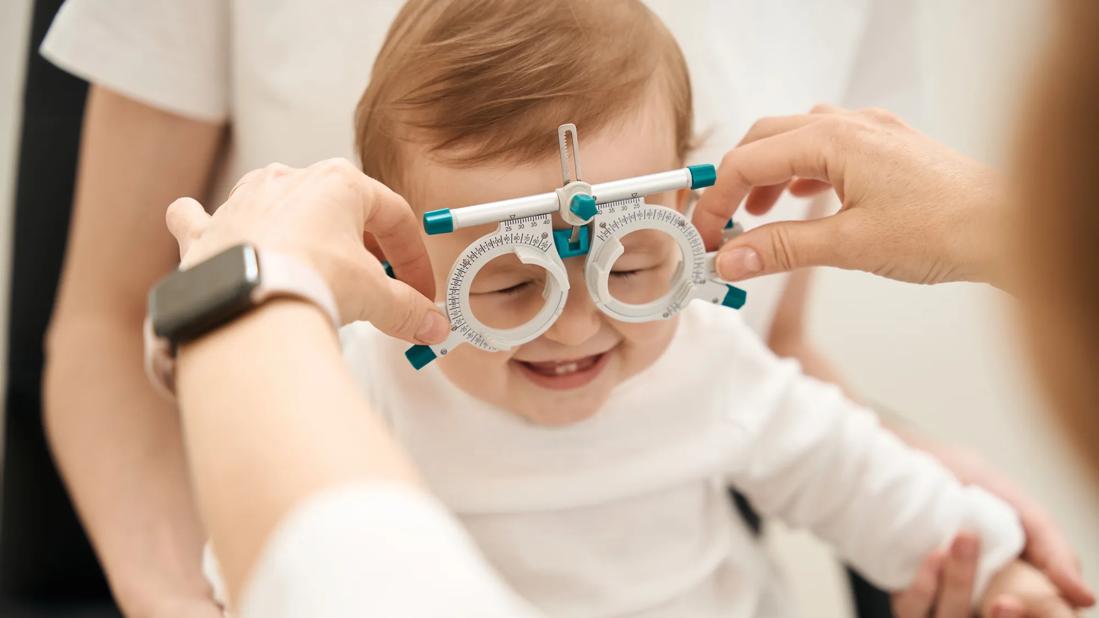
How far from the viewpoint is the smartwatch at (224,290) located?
1.17ft

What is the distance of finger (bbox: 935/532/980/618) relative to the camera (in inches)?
26.9

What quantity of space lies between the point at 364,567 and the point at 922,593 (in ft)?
1.79

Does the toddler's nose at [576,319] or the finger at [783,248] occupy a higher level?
the finger at [783,248]

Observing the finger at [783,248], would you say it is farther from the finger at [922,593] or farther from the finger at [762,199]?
the finger at [922,593]

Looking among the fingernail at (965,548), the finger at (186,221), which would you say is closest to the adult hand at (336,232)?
the finger at (186,221)

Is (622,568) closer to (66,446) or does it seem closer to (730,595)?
(730,595)

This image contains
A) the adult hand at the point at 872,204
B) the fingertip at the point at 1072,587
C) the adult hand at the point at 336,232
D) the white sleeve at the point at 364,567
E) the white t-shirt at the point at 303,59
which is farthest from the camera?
the fingertip at the point at 1072,587

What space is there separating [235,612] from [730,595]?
1.52ft

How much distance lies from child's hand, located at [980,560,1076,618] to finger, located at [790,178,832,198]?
347 mm

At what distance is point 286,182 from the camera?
44 cm

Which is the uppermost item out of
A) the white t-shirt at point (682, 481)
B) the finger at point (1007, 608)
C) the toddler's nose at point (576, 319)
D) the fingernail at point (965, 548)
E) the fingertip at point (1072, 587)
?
the toddler's nose at point (576, 319)

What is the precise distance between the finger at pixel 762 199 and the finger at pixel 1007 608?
35 cm

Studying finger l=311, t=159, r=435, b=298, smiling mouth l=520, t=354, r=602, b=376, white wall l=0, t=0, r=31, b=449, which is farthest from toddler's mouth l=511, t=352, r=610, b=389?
white wall l=0, t=0, r=31, b=449

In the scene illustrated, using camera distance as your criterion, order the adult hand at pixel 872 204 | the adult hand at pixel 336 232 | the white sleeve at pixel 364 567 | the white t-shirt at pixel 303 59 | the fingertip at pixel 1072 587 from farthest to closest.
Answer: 1. the fingertip at pixel 1072 587
2. the white t-shirt at pixel 303 59
3. the adult hand at pixel 872 204
4. the adult hand at pixel 336 232
5. the white sleeve at pixel 364 567
